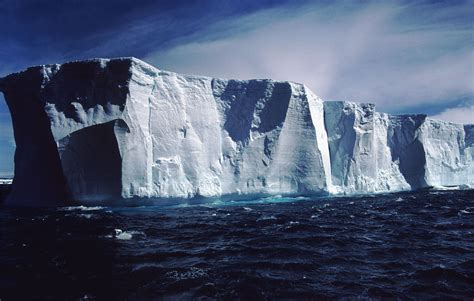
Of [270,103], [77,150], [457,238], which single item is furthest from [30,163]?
[457,238]

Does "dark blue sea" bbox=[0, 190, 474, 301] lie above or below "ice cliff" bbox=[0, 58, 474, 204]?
below

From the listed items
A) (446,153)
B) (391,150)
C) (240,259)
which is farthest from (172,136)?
(446,153)

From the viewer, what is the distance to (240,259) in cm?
822

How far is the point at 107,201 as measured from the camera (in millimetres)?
19266

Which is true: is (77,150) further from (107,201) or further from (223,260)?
(223,260)

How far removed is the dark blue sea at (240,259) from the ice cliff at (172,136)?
5.76m

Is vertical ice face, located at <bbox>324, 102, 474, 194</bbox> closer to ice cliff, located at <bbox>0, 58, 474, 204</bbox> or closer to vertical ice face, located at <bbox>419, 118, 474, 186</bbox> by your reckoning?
vertical ice face, located at <bbox>419, 118, 474, 186</bbox>

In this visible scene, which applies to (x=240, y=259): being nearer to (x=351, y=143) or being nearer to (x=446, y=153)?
(x=351, y=143)

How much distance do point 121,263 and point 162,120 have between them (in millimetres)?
14308

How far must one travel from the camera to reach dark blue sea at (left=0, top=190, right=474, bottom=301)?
6.09 meters

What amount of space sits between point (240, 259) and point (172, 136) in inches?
566

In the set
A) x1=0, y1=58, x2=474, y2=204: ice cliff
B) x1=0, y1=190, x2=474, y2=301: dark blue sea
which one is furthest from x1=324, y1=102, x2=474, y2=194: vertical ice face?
x1=0, y1=190, x2=474, y2=301: dark blue sea

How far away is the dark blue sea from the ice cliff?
18.9 feet

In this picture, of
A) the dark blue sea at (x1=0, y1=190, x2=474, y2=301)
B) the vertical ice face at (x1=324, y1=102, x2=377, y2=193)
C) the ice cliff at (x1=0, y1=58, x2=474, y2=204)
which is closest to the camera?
the dark blue sea at (x1=0, y1=190, x2=474, y2=301)
